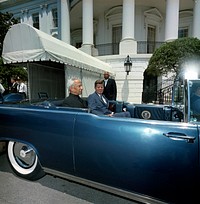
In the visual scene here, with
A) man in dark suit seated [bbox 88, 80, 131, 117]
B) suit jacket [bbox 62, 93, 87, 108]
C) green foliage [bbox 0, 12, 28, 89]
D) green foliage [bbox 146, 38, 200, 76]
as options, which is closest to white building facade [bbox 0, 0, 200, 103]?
green foliage [bbox 146, 38, 200, 76]

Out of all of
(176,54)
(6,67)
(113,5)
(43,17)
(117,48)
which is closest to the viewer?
(176,54)

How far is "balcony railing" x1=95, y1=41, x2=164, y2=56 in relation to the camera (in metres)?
15.5

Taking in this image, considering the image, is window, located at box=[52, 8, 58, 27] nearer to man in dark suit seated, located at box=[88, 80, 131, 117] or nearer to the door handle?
man in dark suit seated, located at box=[88, 80, 131, 117]

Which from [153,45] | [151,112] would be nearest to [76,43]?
[153,45]

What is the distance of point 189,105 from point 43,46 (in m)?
5.25

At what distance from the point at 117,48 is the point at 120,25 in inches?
80.2

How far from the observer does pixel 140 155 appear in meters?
1.92

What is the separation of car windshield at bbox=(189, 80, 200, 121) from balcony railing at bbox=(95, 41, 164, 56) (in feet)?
44.9

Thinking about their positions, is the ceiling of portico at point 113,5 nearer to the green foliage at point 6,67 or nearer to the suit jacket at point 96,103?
the green foliage at point 6,67

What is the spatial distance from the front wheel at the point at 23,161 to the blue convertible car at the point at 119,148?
18 centimetres

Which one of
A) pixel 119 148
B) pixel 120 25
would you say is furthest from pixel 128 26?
pixel 119 148

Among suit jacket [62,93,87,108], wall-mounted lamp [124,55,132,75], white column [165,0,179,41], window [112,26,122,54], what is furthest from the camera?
window [112,26,122,54]

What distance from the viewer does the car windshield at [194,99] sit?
210cm

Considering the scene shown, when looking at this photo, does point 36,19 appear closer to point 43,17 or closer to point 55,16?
point 43,17
